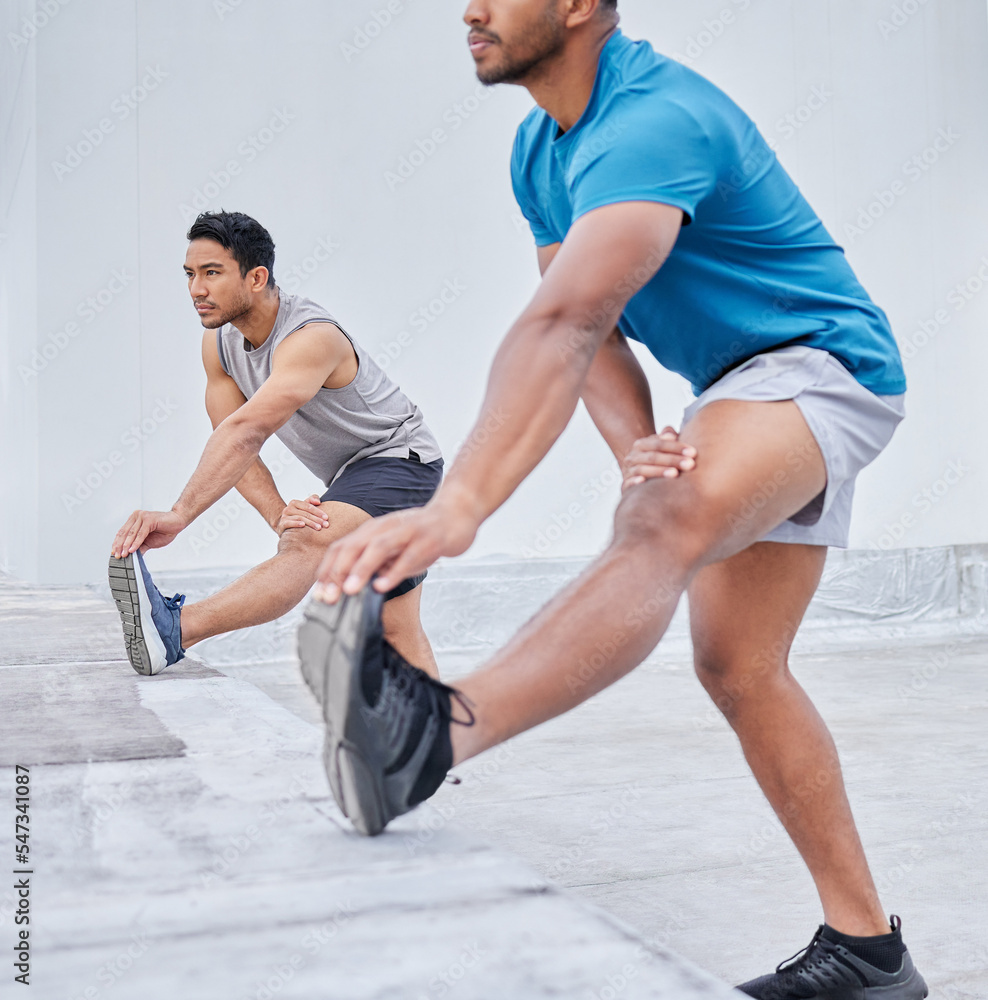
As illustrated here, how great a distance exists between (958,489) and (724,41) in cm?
294

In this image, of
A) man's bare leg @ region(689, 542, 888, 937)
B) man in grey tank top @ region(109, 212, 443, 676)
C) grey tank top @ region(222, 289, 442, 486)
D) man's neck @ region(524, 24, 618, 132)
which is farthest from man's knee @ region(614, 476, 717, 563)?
grey tank top @ region(222, 289, 442, 486)

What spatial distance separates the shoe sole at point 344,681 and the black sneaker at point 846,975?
591 mm

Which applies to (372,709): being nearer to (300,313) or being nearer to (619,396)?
(619,396)

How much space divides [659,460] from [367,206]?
4620mm

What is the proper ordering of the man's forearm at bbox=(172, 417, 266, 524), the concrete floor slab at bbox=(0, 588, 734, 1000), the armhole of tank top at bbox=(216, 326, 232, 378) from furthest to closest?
the armhole of tank top at bbox=(216, 326, 232, 378) → the man's forearm at bbox=(172, 417, 266, 524) → the concrete floor slab at bbox=(0, 588, 734, 1000)

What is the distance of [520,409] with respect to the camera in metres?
1.00

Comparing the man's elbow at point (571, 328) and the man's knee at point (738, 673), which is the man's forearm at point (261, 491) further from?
the man's elbow at point (571, 328)

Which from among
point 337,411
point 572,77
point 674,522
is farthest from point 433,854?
point 337,411

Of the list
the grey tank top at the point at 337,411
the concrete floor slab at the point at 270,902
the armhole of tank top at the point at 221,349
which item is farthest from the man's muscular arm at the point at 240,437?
the concrete floor slab at the point at 270,902

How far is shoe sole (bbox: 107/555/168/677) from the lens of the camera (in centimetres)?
217

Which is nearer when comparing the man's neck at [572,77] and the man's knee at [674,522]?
the man's knee at [674,522]

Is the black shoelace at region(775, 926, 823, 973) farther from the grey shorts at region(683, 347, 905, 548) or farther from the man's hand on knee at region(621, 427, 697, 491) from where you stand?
the man's hand on knee at region(621, 427, 697, 491)

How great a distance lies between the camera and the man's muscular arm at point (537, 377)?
94 cm

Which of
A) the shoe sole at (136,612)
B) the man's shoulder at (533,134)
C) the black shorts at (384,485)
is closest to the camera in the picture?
the man's shoulder at (533,134)
